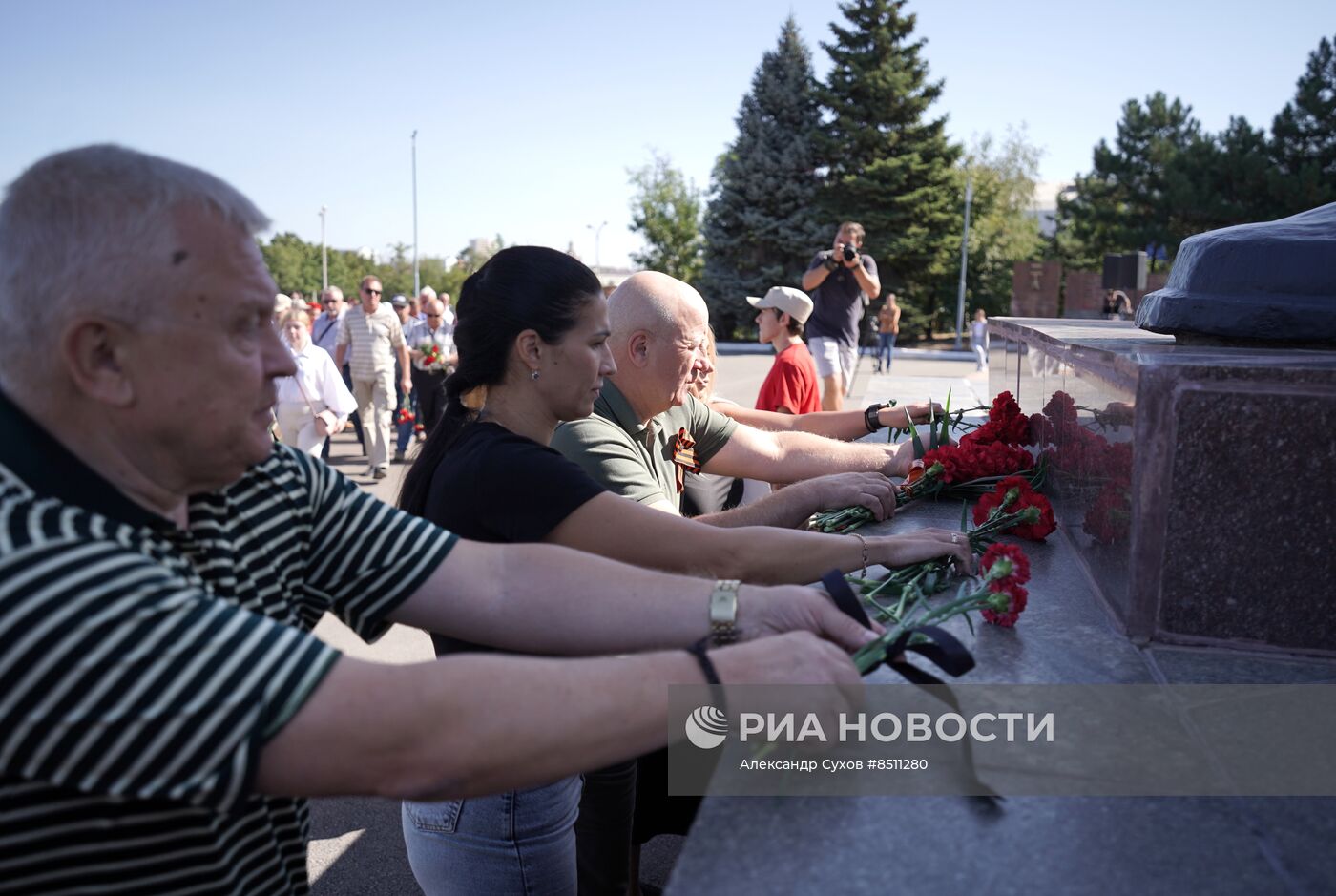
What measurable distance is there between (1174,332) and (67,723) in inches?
101

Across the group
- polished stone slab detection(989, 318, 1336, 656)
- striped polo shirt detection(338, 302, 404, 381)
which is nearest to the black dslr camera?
striped polo shirt detection(338, 302, 404, 381)

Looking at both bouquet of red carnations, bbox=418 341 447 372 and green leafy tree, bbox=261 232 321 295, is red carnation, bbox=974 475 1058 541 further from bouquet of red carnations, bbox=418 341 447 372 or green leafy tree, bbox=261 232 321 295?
green leafy tree, bbox=261 232 321 295

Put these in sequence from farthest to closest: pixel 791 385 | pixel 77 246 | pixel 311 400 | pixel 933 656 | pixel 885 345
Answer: pixel 885 345 < pixel 311 400 < pixel 791 385 < pixel 933 656 < pixel 77 246

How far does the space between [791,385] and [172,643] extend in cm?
510

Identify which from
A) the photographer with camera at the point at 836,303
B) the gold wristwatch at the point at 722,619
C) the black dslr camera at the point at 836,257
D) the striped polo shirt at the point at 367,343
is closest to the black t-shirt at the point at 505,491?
the gold wristwatch at the point at 722,619

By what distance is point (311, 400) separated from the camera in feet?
26.0

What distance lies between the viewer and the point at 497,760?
1.12 meters

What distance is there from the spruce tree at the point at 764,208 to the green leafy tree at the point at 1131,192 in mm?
14032

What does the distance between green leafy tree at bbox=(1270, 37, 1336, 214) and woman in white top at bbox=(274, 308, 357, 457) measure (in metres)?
36.9

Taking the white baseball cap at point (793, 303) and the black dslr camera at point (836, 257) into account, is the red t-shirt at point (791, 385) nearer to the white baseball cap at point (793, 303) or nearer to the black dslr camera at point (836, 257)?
the white baseball cap at point (793, 303)

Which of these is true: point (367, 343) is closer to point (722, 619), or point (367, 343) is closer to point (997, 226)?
point (722, 619)

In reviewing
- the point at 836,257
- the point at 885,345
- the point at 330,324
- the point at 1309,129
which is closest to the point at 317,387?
the point at 330,324

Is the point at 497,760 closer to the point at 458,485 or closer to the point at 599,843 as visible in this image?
the point at 458,485

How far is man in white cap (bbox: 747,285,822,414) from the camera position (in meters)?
5.95
